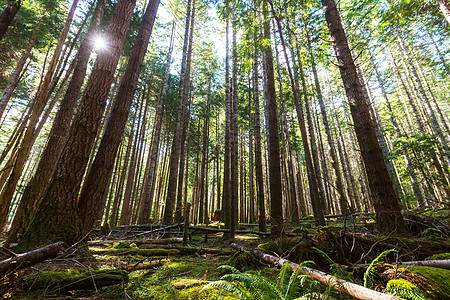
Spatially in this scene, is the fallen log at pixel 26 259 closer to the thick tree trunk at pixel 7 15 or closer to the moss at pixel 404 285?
the moss at pixel 404 285

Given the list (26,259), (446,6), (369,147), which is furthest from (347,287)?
(446,6)

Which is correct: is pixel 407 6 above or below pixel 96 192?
above

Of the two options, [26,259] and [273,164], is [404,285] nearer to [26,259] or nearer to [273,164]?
[26,259]

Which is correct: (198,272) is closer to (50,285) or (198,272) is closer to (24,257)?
(50,285)

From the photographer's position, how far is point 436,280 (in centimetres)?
152

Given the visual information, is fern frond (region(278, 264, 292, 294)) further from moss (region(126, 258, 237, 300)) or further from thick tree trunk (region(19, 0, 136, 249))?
thick tree trunk (region(19, 0, 136, 249))

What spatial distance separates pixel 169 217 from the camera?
7.01 m

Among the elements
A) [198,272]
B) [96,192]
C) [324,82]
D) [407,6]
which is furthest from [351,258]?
[324,82]

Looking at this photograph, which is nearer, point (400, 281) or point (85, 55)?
point (400, 281)

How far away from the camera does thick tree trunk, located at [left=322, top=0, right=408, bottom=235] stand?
11.0 ft

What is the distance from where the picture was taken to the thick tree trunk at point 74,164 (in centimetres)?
274

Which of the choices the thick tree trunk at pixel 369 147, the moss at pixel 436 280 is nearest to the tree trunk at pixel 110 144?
the moss at pixel 436 280

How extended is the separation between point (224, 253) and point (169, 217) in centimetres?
383

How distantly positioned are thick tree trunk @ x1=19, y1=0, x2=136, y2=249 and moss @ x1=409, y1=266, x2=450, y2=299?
425cm
